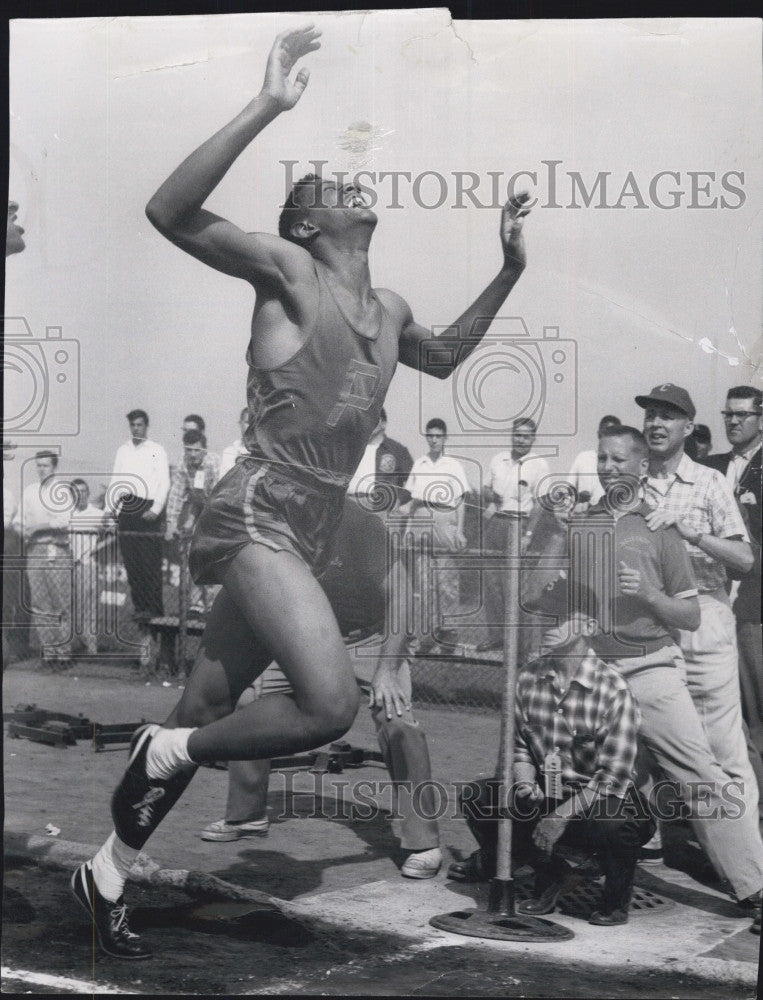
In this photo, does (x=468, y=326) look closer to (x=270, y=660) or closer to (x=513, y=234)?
(x=513, y=234)

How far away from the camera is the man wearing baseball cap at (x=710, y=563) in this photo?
5445 mm

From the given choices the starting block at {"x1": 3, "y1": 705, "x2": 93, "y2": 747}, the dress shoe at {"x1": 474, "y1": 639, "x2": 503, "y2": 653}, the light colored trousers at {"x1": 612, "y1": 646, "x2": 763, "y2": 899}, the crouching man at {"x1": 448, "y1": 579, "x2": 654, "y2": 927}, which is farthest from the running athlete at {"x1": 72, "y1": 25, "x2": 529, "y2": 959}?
the light colored trousers at {"x1": 612, "y1": 646, "x2": 763, "y2": 899}

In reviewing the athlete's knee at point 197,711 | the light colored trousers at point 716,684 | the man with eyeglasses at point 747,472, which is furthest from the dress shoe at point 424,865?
the man with eyeglasses at point 747,472

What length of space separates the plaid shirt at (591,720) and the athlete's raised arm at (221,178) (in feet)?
6.09

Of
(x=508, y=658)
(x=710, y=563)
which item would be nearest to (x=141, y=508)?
(x=508, y=658)

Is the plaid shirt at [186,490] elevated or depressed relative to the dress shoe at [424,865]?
elevated

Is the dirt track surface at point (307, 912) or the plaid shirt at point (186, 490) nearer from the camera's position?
the dirt track surface at point (307, 912)

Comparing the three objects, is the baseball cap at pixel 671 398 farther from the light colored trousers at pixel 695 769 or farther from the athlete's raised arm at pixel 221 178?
the athlete's raised arm at pixel 221 178

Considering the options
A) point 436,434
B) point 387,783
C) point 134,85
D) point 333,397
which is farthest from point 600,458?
point 134,85

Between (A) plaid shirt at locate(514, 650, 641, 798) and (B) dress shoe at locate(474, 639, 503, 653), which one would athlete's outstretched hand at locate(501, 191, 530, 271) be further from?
(A) plaid shirt at locate(514, 650, 641, 798)

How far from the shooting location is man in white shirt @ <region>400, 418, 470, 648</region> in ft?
17.8

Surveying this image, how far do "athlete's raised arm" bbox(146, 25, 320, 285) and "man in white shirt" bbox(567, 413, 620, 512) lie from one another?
1.31 metres

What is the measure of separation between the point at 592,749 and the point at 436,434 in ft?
4.46

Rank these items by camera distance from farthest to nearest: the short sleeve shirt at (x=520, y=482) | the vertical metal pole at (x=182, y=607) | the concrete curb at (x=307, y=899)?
the vertical metal pole at (x=182, y=607), the short sleeve shirt at (x=520, y=482), the concrete curb at (x=307, y=899)
